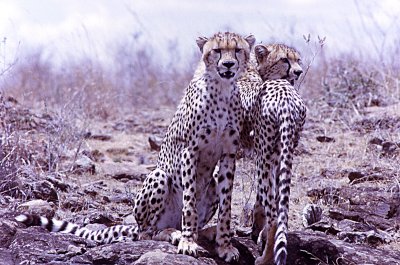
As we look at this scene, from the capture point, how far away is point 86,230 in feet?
16.6

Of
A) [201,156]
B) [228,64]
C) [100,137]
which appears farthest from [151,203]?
[100,137]

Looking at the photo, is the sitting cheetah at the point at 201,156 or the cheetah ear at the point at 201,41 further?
the cheetah ear at the point at 201,41

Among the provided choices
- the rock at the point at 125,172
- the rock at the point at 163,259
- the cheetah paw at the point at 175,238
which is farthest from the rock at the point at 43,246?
the rock at the point at 125,172

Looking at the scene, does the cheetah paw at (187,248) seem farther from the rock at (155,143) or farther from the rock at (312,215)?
the rock at (155,143)

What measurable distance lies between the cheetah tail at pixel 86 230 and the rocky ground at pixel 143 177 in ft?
0.28

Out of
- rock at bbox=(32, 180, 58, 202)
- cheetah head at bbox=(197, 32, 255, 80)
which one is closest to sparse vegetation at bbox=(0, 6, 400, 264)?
rock at bbox=(32, 180, 58, 202)

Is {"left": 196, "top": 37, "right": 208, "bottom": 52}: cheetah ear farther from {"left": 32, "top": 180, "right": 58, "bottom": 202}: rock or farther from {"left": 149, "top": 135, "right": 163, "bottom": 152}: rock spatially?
{"left": 149, "top": 135, "right": 163, "bottom": 152}: rock

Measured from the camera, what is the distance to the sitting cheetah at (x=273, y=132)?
441 centimetres

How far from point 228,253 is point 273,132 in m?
0.69

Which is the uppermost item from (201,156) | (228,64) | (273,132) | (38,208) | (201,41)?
(201,41)

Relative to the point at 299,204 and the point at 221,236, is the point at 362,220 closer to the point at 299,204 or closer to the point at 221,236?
the point at 299,204

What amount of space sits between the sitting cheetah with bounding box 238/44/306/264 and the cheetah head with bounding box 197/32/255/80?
11.4 inches

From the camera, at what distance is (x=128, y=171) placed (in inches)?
295

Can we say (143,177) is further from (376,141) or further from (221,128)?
(221,128)
